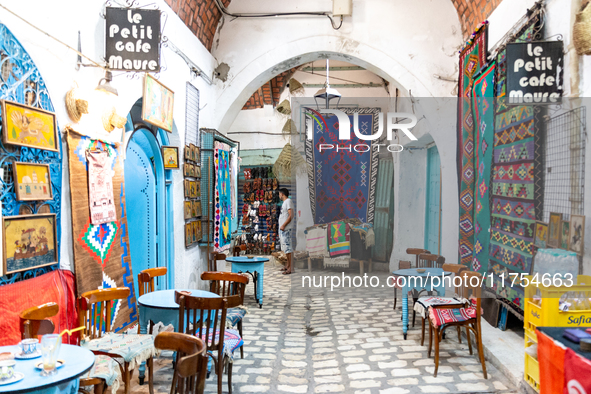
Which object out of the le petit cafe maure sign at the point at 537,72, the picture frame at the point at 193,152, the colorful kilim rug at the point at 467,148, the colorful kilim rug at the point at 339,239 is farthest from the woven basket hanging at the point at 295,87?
the le petit cafe maure sign at the point at 537,72

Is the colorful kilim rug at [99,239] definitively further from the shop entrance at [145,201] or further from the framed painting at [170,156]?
the framed painting at [170,156]

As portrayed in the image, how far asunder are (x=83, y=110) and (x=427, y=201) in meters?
6.15

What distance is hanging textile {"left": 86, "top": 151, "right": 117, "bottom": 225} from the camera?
3.63m

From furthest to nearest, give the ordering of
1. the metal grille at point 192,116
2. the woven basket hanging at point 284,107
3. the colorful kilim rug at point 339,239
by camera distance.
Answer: the woven basket hanging at point 284,107, the colorful kilim rug at point 339,239, the metal grille at point 192,116

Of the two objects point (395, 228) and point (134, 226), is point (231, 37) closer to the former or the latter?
point (134, 226)

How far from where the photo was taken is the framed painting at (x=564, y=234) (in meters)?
3.41

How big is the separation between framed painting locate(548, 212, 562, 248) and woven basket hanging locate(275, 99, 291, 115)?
301 inches

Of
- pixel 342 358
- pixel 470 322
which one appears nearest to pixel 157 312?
pixel 342 358

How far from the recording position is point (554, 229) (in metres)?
3.59

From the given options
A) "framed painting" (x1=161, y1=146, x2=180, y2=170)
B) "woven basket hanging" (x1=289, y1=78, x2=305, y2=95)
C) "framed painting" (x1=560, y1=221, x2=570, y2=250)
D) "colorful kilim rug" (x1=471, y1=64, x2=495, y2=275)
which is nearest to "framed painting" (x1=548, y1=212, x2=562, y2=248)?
"framed painting" (x1=560, y1=221, x2=570, y2=250)

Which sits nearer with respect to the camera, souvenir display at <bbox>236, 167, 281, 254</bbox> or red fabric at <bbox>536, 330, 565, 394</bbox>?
red fabric at <bbox>536, 330, 565, 394</bbox>

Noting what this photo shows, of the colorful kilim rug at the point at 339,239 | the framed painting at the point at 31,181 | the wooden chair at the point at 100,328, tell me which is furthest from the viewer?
the colorful kilim rug at the point at 339,239

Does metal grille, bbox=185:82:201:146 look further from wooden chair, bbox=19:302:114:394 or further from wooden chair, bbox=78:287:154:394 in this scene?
wooden chair, bbox=19:302:114:394

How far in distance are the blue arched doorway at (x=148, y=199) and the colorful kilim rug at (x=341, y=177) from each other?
282cm
